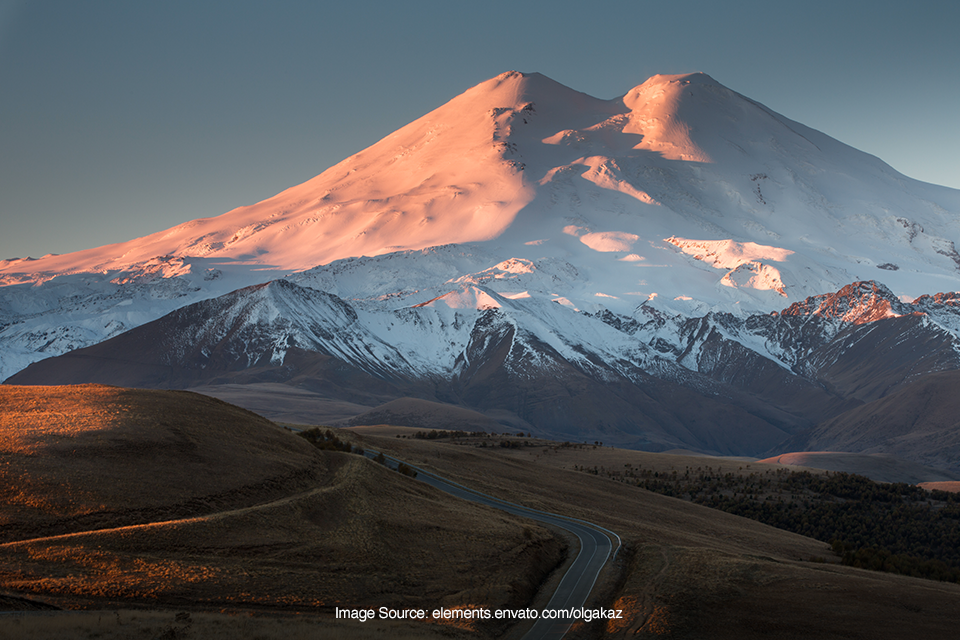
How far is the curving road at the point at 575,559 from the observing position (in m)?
26.8

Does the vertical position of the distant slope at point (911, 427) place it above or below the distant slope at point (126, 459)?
below

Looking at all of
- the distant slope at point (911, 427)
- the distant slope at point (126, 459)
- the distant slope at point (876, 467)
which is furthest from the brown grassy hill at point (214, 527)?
the distant slope at point (911, 427)

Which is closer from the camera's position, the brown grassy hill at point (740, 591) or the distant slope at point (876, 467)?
the brown grassy hill at point (740, 591)

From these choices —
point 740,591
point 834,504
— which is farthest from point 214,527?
point 834,504

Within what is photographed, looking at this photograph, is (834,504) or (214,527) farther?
(834,504)

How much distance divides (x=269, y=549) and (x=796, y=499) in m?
55.3

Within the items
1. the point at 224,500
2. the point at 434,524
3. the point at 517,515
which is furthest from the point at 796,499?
the point at 224,500

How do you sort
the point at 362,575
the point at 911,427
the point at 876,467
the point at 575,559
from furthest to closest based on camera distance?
the point at 911,427
the point at 876,467
the point at 575,559
the point at 362,575

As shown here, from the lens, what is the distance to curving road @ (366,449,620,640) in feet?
87.9

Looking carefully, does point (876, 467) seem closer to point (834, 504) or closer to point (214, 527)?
point (834, 504)

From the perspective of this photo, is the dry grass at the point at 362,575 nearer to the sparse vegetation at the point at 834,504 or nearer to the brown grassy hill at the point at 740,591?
the brown grassy hill at the point at 740,591

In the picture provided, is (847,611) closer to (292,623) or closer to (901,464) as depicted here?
(292,623)

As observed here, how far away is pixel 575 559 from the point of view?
1368 inches

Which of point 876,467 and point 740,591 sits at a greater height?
point 740,591
